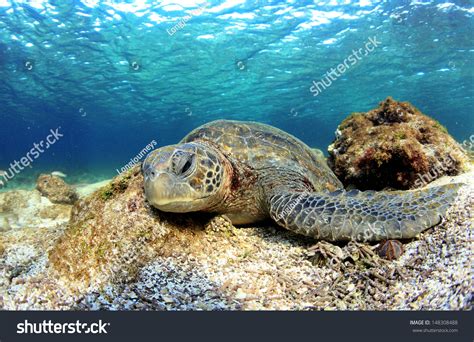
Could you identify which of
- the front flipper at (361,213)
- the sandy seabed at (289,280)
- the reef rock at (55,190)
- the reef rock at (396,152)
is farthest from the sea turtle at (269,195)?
the reef rock at (55,190)

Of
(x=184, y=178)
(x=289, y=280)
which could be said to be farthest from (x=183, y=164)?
(x=289, y=280)

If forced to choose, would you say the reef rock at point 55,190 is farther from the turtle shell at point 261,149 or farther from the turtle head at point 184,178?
the turtle head at point 184,178

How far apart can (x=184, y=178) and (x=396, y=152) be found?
333 centimetres

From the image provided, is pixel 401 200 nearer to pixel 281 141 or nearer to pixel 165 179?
pixel 281 141

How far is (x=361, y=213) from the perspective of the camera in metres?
2.52

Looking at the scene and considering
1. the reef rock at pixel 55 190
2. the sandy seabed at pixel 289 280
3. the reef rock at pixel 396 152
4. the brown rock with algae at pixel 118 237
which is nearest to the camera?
the sandy seabed at pixel 289 280

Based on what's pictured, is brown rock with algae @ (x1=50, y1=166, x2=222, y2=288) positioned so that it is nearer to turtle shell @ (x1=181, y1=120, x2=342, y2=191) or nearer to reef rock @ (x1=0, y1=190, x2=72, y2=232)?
turtle shell @ (x1=181, y1=120, x2=342, y2=191)

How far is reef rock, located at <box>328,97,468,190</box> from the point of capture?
13.9ft

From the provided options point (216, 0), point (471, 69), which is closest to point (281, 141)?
point (216, 0)

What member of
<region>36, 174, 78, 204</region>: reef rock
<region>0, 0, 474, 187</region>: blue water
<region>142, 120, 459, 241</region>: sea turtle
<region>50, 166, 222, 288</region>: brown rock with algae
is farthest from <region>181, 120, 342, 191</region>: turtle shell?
<region>0, 0, 474, 187</region>: blue water

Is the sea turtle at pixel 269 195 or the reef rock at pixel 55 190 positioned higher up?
the sea turtle at pixel 269 195

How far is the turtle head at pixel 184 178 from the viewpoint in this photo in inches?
92.0

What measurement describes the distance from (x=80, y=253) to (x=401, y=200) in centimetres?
288
